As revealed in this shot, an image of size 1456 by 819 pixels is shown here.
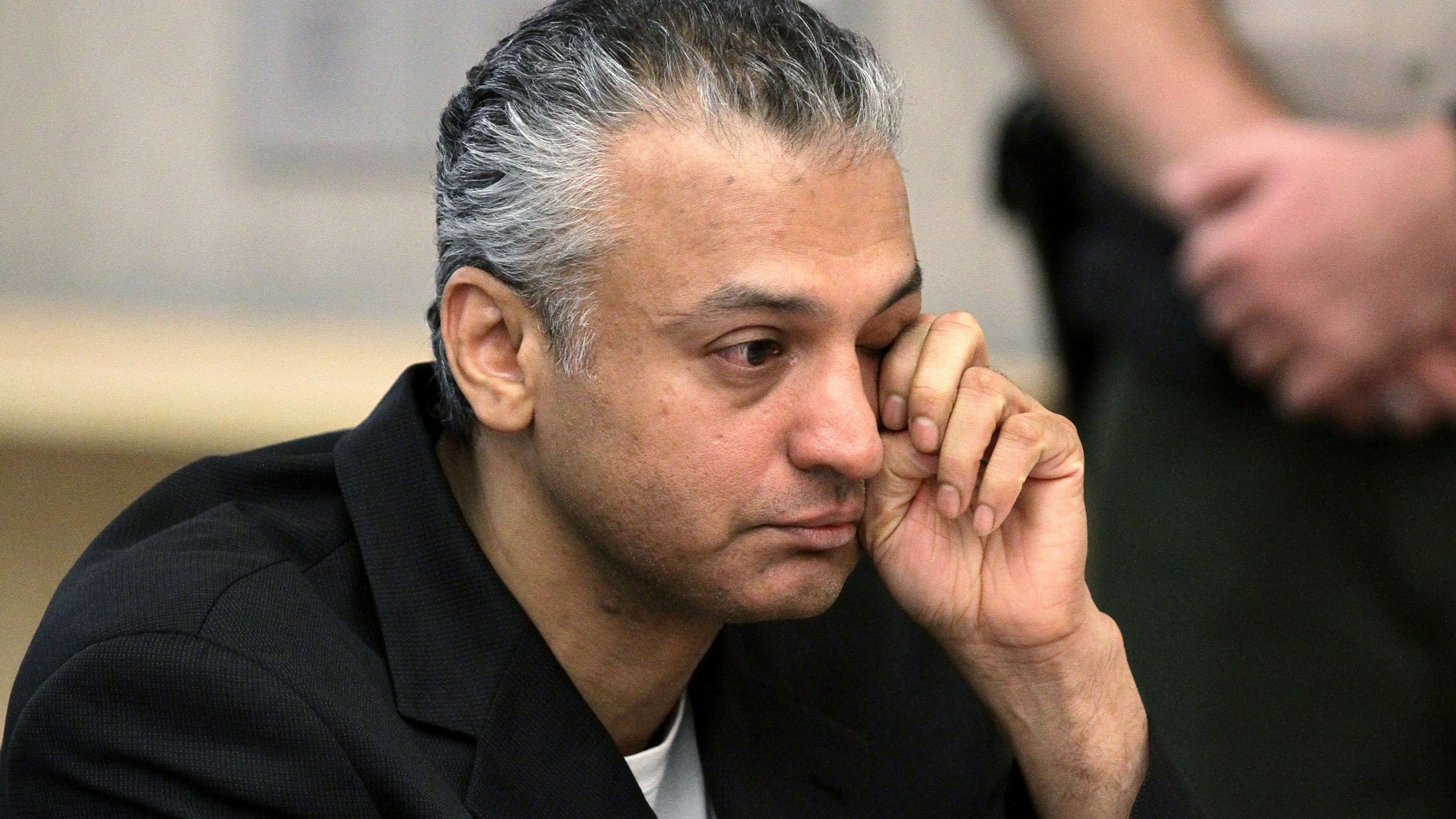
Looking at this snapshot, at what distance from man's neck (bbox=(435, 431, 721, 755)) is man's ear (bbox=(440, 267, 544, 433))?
7cm

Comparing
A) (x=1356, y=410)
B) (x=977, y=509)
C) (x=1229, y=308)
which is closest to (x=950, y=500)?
(x=977, y=509)

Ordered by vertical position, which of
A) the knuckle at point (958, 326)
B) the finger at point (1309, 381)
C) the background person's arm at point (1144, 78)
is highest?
the background person's arm at point (1144, 78)

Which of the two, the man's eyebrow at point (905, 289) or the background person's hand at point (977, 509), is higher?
the man's eyebrow at point (905, 289)

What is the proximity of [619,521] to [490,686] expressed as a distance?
0.20m

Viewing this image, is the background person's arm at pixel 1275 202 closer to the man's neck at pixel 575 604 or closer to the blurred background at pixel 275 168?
the man's neck at pixel 575 604

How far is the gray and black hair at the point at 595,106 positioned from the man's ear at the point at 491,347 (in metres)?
0.02

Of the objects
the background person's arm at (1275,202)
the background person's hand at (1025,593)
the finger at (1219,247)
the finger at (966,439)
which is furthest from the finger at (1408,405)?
the finger at (966,439)

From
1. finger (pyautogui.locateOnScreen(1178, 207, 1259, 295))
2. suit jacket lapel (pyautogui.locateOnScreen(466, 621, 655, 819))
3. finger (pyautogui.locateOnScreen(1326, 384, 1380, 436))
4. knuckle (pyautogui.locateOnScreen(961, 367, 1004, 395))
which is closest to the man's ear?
suit jacket lapel (pyautogui.locateOnScreen(466, 621, 655, 819))

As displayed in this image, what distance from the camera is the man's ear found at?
5.19 ft

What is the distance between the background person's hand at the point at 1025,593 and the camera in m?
1.68

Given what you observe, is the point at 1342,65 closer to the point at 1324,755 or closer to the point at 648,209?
the point at 1324,755

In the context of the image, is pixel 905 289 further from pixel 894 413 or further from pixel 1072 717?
pixel 1072 717

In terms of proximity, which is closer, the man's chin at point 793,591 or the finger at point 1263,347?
the man's chin at point 793,591

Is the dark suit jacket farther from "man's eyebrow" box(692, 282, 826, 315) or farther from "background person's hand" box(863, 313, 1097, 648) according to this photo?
"man's eyebrow" box(692, 282, 826, 315)
